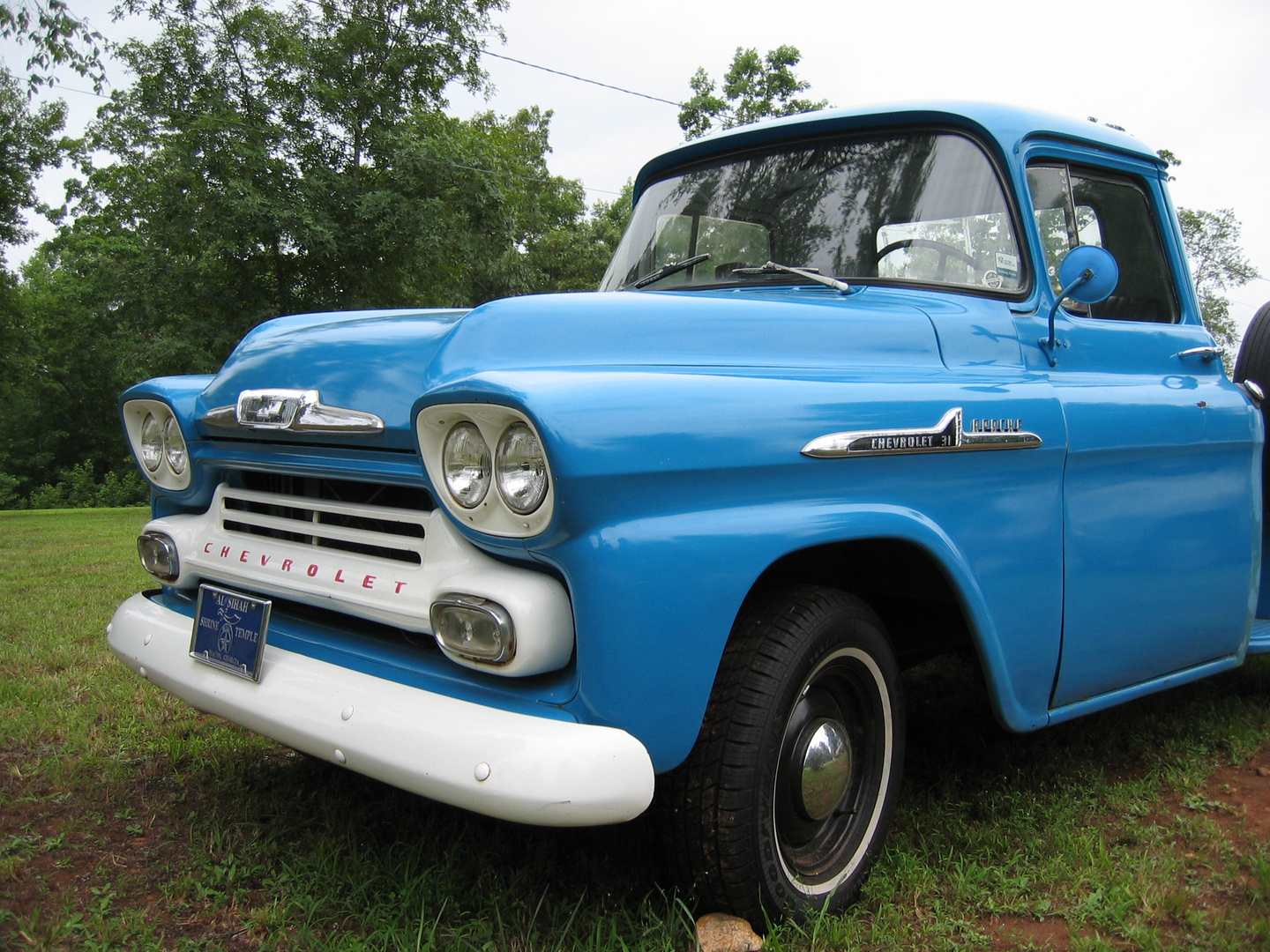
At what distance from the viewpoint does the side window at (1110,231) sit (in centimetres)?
283

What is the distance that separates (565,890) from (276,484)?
1202 millimetres

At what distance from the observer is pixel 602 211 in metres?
38.1

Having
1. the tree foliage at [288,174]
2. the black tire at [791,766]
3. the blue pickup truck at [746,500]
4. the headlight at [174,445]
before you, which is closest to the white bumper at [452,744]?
the blue pickup truck at [746,500]

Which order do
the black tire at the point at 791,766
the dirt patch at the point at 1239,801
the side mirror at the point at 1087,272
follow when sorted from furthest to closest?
the dirt patch at the point at 1239,801 < the side mirror at the point at 1087,272 < the black tire at the point at 791,766

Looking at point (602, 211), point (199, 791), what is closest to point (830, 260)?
point (199, 791)

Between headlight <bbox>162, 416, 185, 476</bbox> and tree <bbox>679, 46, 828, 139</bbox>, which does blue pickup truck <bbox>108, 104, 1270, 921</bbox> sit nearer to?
headlight <bbox>162, 416, 185, 476</bbox>

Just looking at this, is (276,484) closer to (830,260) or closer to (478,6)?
(830,260)

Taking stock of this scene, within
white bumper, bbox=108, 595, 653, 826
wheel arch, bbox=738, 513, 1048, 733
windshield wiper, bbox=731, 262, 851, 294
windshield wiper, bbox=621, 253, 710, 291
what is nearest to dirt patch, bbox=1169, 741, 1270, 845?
wheel arch, bbox=738, 513, 1048, 733

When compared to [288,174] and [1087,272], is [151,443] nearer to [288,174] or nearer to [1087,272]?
[1087,272]

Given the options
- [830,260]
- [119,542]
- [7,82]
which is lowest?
[119,542]

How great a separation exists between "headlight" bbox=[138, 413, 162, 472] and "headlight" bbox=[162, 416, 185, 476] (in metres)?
0.04

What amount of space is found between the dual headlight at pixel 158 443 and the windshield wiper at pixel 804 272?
1.59 m

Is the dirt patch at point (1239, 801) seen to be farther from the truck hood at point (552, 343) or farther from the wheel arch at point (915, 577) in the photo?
the truck hood at point (552, 343)

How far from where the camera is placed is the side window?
2826 millimetres
